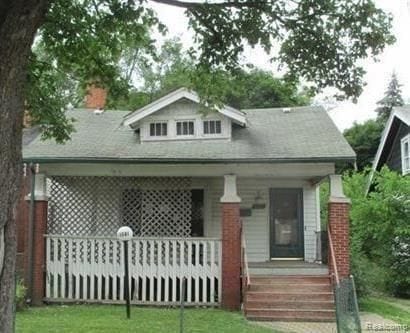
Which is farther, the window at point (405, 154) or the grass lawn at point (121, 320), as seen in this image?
the window at point (405, 154)

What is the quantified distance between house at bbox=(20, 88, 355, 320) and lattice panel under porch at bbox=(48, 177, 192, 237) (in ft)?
0.10

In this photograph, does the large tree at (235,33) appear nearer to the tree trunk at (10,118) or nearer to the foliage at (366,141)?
the tree trunk at (10,118)

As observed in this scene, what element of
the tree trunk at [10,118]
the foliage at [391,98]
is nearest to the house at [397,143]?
the foliage at [391,98]

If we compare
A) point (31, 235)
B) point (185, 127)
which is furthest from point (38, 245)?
point (185, 127)

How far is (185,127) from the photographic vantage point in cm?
1558

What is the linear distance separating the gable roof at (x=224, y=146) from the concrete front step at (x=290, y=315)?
10.6 feet

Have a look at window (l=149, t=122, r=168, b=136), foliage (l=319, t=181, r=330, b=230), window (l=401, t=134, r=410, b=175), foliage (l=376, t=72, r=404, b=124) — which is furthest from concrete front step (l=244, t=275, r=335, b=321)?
foliage (l=376, t=72, r=404, b=124)

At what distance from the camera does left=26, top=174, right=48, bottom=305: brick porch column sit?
13.6 metres

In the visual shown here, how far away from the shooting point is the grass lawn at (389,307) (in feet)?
41.2

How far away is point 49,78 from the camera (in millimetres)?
12102

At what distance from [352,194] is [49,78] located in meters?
13.6

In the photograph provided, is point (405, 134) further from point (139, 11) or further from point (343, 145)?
point (139, 11)

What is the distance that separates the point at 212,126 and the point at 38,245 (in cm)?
519

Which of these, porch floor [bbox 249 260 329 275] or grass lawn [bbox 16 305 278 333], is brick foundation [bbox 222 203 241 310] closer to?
grass lawn [bbox 16 305 278 333]
